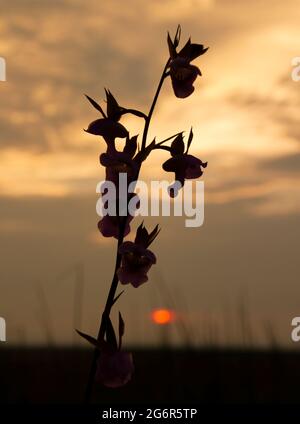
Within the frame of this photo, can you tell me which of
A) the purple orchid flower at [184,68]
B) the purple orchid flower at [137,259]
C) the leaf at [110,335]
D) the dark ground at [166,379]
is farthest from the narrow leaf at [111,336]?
the dark ground at [166,379]

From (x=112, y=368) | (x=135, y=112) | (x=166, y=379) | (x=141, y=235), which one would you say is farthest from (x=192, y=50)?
(x=166, y=379)

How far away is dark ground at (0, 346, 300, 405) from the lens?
20.9 ft

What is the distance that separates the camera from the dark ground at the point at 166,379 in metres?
6.36

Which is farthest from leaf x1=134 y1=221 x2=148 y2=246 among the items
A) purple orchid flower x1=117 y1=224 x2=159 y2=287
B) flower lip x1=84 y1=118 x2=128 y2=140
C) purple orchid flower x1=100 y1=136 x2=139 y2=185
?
flower lip x1=84 y1=118 x2=128 y2=140

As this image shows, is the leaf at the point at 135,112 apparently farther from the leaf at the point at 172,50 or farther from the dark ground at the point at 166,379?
the dark ground at the point at 166,379

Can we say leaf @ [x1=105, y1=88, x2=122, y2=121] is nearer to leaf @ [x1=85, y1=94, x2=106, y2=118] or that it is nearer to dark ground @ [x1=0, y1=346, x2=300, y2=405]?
leaf @ [x1=85, y1=94, x2=106, y2=118]

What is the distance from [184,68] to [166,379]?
4.32m

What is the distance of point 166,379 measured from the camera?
6.71 metres

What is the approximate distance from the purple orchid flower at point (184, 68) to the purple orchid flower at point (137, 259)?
525mm

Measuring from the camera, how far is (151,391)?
24.6 ft

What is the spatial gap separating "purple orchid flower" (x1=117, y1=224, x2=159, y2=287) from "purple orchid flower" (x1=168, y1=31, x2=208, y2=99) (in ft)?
1.72

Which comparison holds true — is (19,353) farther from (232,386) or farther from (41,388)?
(232,386)

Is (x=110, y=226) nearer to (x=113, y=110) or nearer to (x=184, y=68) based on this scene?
(x=113, y=110)
